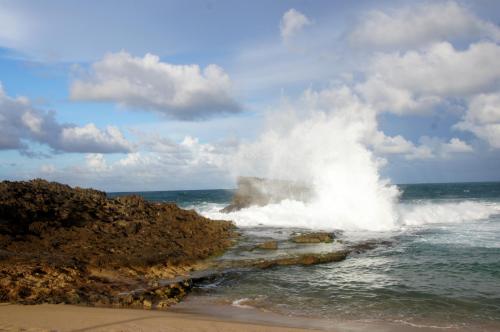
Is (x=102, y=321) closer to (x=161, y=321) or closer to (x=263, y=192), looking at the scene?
(x=161, y=321)

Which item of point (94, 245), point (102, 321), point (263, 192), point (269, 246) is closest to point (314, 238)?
point (269, 246)

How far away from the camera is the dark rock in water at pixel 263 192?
40.3 m

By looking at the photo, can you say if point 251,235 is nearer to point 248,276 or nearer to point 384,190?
point 248,276

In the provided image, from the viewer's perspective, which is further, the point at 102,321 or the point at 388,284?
the point at 388,284

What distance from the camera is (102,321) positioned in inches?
352

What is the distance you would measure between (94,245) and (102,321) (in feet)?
A: 30.5

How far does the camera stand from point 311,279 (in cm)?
1441

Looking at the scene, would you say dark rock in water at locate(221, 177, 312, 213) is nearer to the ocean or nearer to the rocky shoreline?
the rocky shoreline

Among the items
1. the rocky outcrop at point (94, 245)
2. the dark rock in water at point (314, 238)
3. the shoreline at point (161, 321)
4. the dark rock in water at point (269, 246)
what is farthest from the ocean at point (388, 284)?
the rocky outcrop at point (94, 245)

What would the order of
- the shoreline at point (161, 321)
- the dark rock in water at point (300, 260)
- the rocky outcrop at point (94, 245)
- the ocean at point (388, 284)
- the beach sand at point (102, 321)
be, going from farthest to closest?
the dark rock in water at point (300, 260), the rocky outcrop at point (94, 245), the ocean at point (388, 284), the shoreline at point (161, 321), the beach sand at point (102, 321)

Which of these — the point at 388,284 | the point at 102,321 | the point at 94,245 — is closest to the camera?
the point at 102,321

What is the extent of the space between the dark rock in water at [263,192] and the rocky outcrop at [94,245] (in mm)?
13542

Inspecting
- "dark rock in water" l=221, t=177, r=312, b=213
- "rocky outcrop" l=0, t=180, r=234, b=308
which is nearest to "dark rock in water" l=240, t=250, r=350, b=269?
"rocky outcrop" l=0, t=180, r=234, b=308

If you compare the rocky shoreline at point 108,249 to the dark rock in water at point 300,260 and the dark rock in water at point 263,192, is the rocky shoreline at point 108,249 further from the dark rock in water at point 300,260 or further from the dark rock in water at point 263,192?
the dark rock in water at point 263,192
